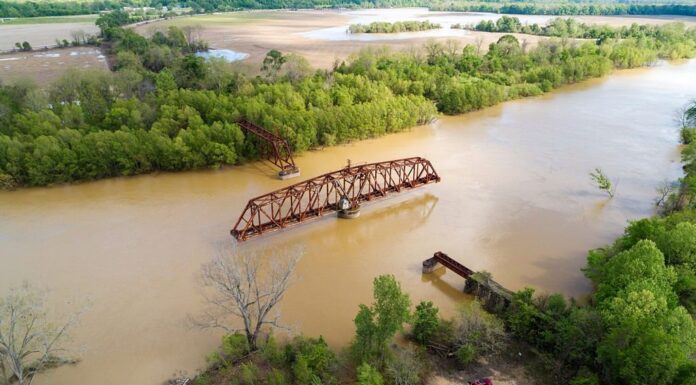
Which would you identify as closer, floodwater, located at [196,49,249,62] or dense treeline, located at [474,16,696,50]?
floodwater, located at [196,49,249,62]

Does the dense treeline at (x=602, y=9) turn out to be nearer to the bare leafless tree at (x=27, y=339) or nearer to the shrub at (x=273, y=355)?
the shrub at (x=273, y=355)

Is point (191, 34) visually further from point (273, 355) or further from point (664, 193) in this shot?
point (273, 355)

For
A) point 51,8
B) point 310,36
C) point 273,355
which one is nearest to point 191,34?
point 310,36

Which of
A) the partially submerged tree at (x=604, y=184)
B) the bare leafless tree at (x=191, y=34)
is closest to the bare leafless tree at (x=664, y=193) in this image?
the partially submerged tree at (x=604, y=184)

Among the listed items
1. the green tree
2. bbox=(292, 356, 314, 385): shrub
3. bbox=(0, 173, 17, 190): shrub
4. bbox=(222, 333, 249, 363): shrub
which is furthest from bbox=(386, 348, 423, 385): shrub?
bbox=(0, 173, 17, 190): shrub

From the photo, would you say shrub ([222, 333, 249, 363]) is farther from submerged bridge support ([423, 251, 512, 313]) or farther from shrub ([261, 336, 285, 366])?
submerged bridge support ([423, 251, 512, 313])

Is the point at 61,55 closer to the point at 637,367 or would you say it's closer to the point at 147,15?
the point at 147,15
